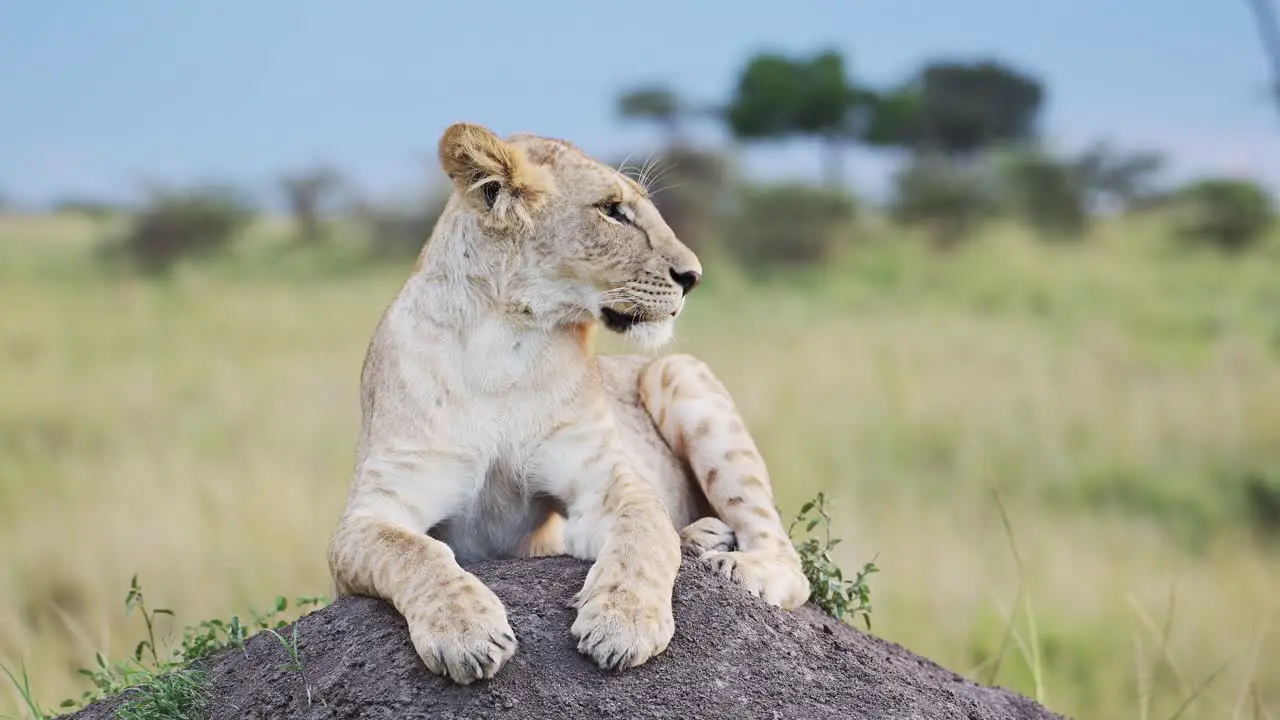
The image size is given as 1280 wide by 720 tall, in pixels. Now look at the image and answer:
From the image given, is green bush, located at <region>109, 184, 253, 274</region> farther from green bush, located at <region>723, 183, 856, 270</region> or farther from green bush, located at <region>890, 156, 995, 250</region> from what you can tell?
green bush, located at <region>890, 156, 995, 250</region>

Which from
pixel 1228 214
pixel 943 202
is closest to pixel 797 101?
pixel 943 202

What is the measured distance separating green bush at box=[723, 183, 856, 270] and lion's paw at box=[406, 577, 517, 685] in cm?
2422

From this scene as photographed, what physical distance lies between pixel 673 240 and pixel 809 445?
8.37 m

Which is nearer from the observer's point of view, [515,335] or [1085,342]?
[515,335]

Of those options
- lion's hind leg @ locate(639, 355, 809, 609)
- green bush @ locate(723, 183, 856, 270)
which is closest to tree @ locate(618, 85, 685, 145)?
green bush @ locate(723, 183, 856, 270)

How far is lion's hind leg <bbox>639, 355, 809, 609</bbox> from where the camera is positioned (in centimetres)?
509

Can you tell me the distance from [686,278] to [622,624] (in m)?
1.33

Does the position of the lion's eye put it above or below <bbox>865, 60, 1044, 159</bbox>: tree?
below

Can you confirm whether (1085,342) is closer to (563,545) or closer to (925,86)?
(563,545)

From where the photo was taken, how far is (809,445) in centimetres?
1310

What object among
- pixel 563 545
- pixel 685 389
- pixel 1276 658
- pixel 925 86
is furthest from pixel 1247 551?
pixel 925 86

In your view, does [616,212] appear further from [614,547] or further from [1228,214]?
[1228,214]

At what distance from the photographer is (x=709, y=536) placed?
17.7 feet

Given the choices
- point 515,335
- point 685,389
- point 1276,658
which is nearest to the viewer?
point 515,335
